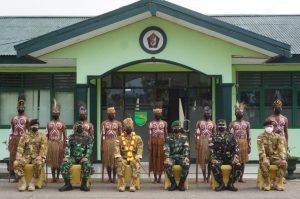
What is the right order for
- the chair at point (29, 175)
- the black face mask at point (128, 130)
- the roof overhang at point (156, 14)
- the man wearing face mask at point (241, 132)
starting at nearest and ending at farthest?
1. the chair at point (29, 175)
2. the black face mask at point (128, 130)
3. the man wearing face mask at point (241, 132)
4. the roof overhang at point (156, 14)

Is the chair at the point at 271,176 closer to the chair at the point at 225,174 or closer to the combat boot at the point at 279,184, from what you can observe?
the combat boot at the point at 279,184

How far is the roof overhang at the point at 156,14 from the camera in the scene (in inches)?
521

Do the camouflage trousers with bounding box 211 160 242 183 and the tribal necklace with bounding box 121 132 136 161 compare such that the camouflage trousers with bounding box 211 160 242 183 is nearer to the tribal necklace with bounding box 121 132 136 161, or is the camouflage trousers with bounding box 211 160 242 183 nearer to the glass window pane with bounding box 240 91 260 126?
the tribal necklace with bounding box 121 132 136 161

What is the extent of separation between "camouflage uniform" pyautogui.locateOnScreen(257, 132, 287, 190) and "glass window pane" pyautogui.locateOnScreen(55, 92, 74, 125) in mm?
6538

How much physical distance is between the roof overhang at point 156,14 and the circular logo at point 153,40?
457 mm

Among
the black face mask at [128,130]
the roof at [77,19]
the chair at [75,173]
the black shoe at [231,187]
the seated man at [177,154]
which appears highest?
the roof at [77,19]

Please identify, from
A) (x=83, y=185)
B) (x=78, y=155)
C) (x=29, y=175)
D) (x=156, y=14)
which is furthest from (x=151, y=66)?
(x=29, y=175)

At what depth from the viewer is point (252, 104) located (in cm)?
1602

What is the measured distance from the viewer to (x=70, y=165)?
37.9 ft

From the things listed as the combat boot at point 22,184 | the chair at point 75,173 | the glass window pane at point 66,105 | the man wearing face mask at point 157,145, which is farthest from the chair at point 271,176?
the glass window pane at point 66,105

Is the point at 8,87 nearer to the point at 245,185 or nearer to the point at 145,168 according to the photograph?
the point at 145,168

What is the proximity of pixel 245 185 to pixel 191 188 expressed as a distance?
4.41 ft

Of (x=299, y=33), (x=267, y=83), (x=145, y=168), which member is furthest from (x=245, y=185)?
(x=299, y=33)

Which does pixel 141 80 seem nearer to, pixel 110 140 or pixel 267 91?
pixel 110 140
